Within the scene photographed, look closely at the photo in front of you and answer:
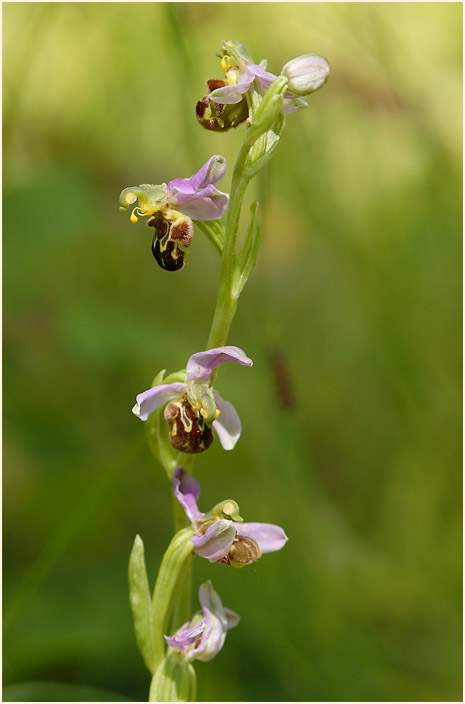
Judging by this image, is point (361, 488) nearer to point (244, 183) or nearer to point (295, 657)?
point (295, 657)

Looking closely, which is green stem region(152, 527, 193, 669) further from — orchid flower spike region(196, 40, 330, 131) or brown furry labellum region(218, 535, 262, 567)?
orchid flower spike region(196, 40, 330, 131)

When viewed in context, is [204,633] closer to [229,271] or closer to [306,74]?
[229,271]

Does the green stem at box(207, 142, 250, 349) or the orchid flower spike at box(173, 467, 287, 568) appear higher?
the green stem at box(207, 142, 250, 349)

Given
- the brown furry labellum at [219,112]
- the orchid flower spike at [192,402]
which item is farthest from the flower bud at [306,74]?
the orchid flower spike at [192,402]

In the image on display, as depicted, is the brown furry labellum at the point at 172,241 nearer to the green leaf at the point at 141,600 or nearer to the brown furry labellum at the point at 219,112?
the brown furry labellum at the point at 219,112

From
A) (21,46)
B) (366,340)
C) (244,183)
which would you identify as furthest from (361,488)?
(21,46)

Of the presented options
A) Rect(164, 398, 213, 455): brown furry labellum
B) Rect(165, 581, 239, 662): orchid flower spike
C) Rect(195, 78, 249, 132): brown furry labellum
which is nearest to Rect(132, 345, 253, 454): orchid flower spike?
Rect(164, 398, 213, 455): brown furry labellum
